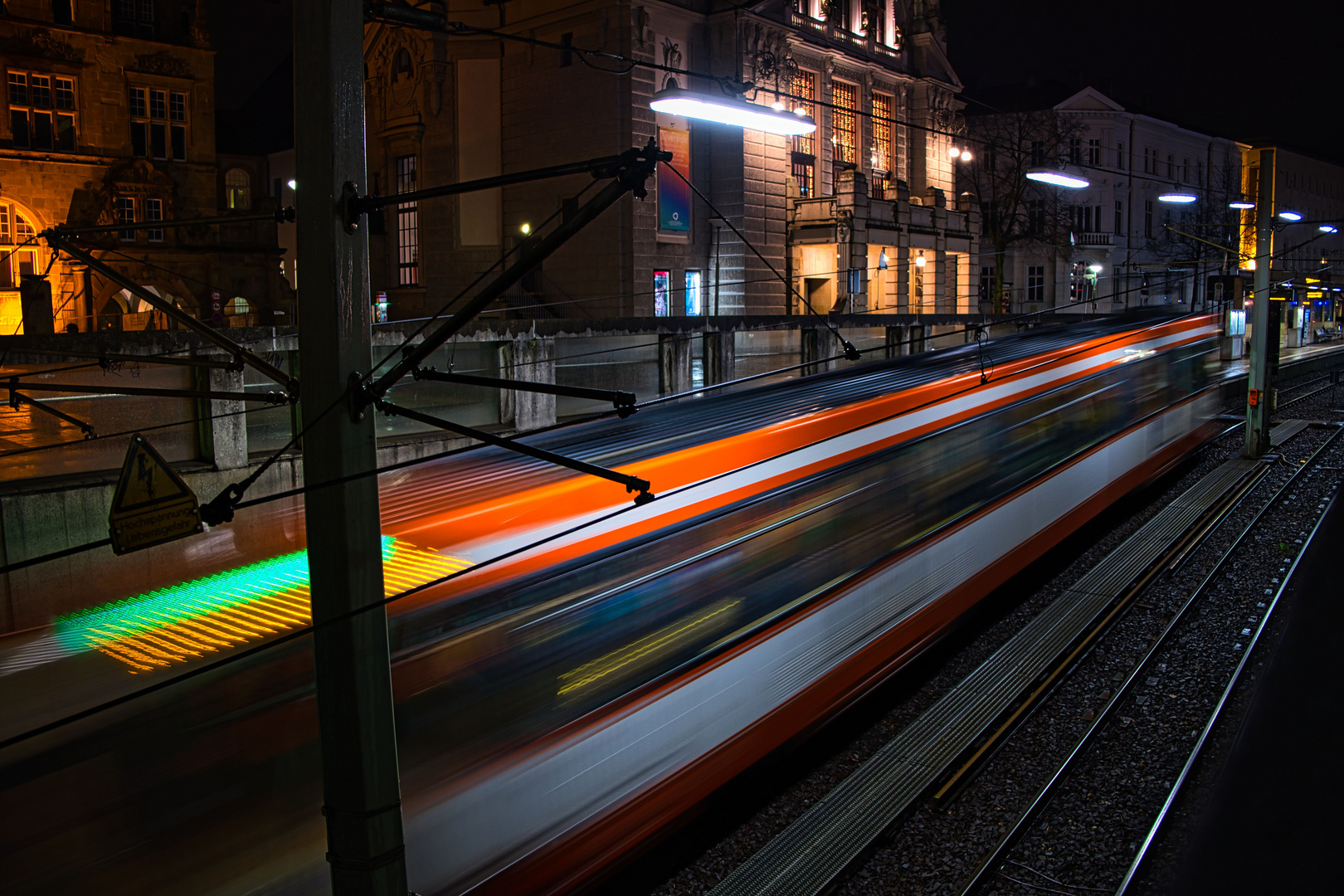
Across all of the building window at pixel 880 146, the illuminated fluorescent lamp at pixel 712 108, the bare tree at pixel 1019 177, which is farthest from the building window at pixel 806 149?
the illuminated fluorescent lamp at pixel 712 108

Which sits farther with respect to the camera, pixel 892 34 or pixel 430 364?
pixel 892 34

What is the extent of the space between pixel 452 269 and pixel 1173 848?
30834mm

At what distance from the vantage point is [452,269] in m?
34.4

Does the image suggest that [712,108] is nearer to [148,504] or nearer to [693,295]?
[148,504]

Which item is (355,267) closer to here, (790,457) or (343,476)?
(343,476)

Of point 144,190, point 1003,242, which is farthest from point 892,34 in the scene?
point 144,190

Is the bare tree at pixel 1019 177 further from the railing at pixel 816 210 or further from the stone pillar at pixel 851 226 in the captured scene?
the railing at pixel 816 210

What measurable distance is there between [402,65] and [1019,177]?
90.4 feet

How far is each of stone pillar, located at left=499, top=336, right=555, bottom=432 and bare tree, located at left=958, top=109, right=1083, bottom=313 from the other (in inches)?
1272

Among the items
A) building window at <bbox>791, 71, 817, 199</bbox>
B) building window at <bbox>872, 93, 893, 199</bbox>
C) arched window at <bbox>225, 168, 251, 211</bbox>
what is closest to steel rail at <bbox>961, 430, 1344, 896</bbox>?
building window at <bbox>791, 71, 817, 199</bbox>

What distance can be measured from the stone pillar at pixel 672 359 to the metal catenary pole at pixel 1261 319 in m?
11.4

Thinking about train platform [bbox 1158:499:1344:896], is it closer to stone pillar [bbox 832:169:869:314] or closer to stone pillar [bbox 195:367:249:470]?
stone pillar [bbox 195:367:249:470]

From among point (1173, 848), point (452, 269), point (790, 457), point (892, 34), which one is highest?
point (892, 34)

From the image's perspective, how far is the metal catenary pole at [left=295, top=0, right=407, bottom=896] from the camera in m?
3.97
